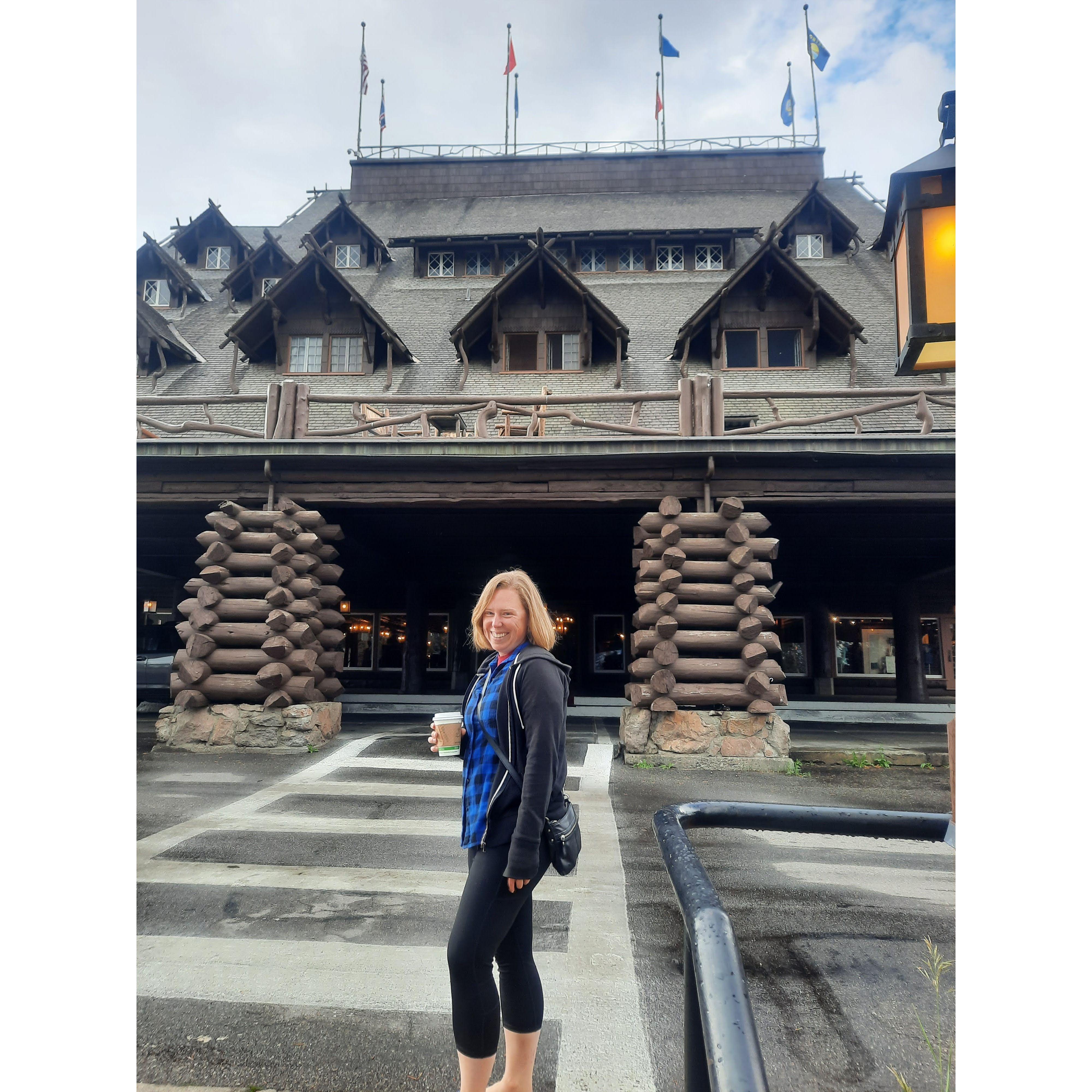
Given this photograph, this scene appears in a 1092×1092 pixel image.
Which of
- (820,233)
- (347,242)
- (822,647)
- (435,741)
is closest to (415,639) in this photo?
(822,647)

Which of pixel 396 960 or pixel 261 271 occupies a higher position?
pixel 261 271

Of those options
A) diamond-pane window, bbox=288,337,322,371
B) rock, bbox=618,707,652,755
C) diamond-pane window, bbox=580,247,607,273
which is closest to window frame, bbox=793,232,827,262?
diamond-pane window, bbox=580,247,607,273

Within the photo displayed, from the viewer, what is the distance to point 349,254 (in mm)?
20828

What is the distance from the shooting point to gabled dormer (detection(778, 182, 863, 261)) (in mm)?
18828

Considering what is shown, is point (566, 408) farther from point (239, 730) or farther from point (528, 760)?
point (528, 760)

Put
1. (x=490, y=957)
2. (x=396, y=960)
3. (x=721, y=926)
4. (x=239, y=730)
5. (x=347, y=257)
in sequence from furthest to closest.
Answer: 1. (x=347, y=257)
2. (x=239, y=730)
3. (x=396, y=960)
4. (x=490, y=957)
5. (x=721, y=926)

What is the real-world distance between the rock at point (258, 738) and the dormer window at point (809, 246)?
18.8 meters

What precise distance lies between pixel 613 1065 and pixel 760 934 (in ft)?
5.17

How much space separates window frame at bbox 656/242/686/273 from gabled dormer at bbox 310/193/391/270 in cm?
842

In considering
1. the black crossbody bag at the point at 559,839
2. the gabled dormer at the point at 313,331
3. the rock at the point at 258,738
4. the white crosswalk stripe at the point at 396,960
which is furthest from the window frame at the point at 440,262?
the black crossbody bag at the point at 559,839

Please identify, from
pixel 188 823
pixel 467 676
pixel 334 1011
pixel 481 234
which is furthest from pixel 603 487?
pixel 481 234

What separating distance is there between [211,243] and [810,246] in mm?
19922

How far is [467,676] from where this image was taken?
18.4 meters

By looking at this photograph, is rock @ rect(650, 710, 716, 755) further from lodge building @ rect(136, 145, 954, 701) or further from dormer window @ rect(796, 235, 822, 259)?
dormer window @ rect(796, 235, 822, 259)
